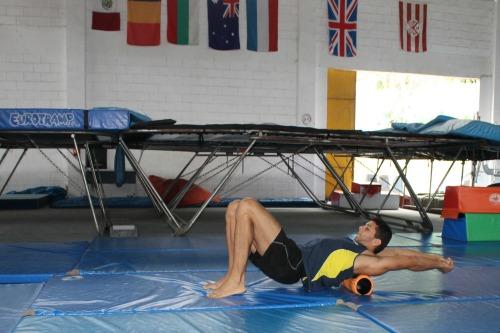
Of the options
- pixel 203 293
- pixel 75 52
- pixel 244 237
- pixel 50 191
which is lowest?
pixel 50 191

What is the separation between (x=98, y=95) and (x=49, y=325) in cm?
761

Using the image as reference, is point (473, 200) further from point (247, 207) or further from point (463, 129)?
point (247, 207)

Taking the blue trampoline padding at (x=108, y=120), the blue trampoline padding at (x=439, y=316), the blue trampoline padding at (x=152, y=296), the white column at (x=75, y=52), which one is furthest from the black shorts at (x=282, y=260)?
the white column at (x=75, y=52)

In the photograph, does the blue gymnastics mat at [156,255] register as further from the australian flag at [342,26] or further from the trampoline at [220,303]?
the australian flag at [342,26]

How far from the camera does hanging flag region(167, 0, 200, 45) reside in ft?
30.3

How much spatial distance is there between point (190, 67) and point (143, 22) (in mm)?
1233

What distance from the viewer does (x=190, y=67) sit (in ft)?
31.3

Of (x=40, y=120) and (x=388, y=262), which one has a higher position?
(x=40, y=120)

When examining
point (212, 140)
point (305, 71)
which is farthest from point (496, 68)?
point (212, 140)

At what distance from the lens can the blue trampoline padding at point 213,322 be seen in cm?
215

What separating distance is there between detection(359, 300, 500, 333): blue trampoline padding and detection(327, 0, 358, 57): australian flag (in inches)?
322

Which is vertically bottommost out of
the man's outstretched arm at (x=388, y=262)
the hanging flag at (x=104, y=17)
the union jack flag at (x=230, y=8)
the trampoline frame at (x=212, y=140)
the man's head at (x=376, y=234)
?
the man's outstretched arm at (x=388, y=262)

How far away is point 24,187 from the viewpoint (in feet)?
30.1

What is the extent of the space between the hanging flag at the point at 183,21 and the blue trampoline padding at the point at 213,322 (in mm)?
7717
